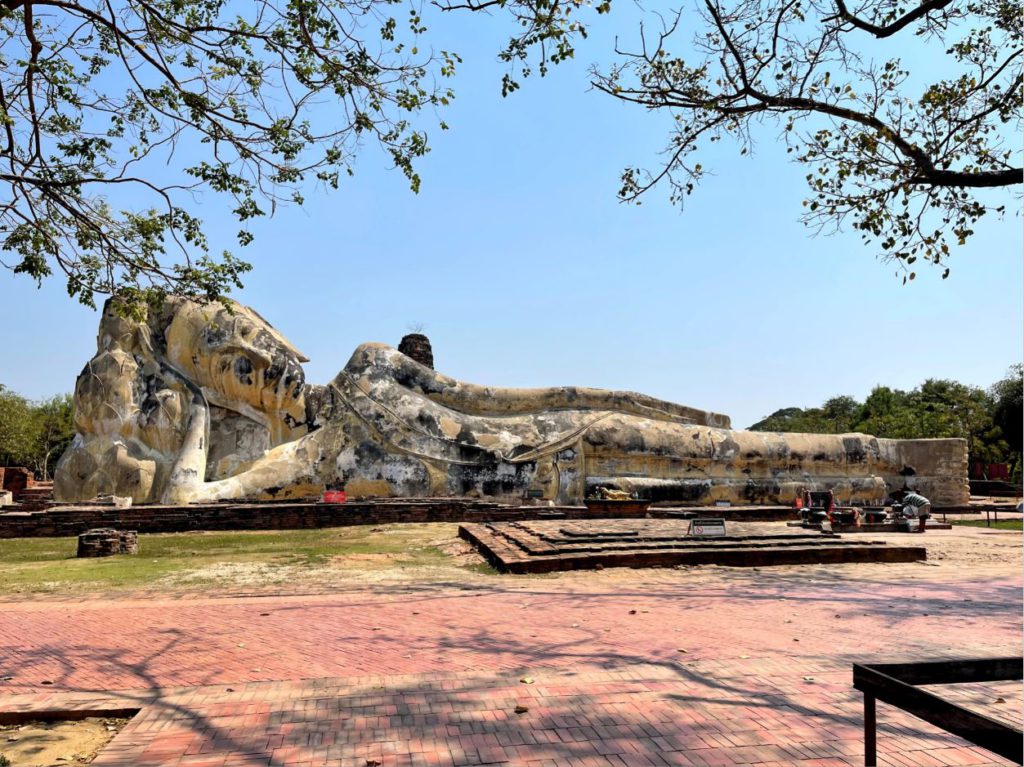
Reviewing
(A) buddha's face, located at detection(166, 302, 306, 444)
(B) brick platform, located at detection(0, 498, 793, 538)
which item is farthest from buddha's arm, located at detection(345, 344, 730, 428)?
(B) brick platform, located at detection(0, 498, 793, 538)

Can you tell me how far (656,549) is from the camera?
8.84 meters

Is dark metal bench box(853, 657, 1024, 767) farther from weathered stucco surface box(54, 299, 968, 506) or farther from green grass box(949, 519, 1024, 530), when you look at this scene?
green grass box(949, 519, 1024, 530)

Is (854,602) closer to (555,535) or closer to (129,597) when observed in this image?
(555,535)

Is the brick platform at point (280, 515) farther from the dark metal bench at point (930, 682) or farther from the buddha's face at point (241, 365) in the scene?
the dark metal bench at point (930, 682)

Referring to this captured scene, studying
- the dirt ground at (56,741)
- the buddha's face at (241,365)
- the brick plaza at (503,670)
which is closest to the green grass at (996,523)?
the brick plaza at (503,670)

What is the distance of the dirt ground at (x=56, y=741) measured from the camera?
3.04 m

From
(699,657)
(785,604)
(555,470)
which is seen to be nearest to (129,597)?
(699,657)

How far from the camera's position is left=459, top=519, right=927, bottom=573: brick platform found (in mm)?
8352

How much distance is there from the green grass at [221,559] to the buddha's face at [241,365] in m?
4.22

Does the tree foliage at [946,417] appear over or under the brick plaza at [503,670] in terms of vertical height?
over

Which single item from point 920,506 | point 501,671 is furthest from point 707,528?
point 501,671

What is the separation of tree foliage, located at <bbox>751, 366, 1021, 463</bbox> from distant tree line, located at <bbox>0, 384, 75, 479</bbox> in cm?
3742

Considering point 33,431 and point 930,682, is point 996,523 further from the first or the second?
point 33,431

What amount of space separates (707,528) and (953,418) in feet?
101
